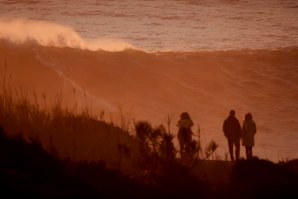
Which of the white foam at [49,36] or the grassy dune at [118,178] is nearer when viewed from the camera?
the grassy dune at [118,178]

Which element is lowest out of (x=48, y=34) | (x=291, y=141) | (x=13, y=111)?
(x=291, y=141)

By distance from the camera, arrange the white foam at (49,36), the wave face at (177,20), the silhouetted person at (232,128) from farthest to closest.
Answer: the wave face at (177,20) → the white foam at (49,36) → the silhouetted person at (232,128)

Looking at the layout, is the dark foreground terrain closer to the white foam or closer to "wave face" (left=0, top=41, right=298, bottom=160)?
"wave face" (left=0, top=41, right=298, bottom=160)

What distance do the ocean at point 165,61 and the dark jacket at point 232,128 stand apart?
6.67 metres

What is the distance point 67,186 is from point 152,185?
153 centimetres

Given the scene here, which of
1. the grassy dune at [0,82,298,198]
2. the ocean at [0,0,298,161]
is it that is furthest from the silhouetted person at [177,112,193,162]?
the ocean at [0,0,298,161]

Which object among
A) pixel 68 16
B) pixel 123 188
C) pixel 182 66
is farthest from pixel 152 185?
pixel 68 16

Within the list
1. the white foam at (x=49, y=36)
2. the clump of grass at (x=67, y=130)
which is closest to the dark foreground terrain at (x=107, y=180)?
the clump of grass at (x=67, y=130)

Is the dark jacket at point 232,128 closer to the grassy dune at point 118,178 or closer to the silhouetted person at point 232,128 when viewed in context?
the silhouetted person at point 232,128

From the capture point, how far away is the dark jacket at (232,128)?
16703 mm

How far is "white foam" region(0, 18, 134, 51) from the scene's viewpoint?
36094 millimetres

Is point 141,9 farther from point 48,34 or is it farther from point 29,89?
point 29,89

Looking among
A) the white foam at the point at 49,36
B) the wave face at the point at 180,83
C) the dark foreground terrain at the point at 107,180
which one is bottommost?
the dark foreground terrain at the point at 107,180

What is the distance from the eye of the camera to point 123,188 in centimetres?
1060
